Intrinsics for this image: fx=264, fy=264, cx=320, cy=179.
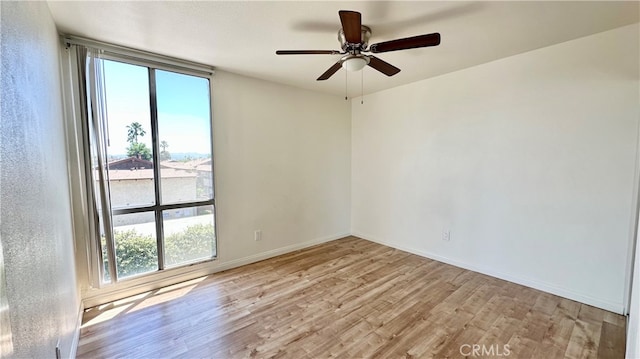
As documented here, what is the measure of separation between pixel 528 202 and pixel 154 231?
3.90 m

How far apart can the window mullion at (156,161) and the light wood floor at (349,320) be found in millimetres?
456

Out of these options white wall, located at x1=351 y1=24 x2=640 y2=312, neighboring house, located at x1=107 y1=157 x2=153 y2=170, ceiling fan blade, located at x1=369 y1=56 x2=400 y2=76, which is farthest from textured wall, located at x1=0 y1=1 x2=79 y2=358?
white wall, located at x1=351 y1=24 x2=640 y2=312

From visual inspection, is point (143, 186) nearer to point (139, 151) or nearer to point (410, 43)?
point (139, 151)

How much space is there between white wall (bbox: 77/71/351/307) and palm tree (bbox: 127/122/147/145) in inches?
28.8

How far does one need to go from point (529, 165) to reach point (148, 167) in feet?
12.8

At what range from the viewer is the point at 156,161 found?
2.75 meters

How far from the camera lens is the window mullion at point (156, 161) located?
2688 millimetres

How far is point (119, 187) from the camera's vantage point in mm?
2543

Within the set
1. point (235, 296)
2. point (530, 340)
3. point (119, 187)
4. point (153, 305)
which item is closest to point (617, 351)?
point (530, 340)

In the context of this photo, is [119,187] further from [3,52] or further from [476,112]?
[476,112]

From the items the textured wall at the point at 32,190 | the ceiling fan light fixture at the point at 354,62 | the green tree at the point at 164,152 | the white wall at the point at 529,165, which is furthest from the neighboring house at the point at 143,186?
the white wall at the point at 529,165

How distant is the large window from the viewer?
238cm

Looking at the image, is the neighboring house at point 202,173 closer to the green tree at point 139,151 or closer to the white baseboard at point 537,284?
the green tree at point 139,151

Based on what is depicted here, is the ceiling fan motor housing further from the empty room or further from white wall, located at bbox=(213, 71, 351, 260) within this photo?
white wall, located at bbox=(213, 71, 351, 260)
